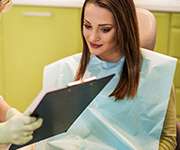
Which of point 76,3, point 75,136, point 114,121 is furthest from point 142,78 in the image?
point 76,3

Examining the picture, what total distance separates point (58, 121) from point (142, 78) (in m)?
0.40

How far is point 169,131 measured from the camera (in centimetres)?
145

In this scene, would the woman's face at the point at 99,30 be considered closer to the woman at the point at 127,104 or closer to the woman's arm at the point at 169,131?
the woman at the point at 127,104

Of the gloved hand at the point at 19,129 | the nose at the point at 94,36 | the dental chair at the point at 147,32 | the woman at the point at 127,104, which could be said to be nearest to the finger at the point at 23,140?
the gloved hand at the point at 19,129

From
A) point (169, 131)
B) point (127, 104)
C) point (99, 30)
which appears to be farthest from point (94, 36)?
point (169, 131)

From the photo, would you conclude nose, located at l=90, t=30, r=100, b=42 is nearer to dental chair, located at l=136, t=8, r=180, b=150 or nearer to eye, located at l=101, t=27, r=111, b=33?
eye, located at l=101, t=27, r=111, b=33

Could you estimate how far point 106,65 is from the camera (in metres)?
1.53

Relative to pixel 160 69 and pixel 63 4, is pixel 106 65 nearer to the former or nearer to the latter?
pixel 160 69

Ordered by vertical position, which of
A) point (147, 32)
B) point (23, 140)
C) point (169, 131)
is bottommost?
Result: point (169, 131)

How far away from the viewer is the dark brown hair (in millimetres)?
1370

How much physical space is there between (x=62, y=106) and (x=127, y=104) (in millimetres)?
365

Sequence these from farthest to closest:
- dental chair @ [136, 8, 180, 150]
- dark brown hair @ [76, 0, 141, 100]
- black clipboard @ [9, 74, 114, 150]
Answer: dental chair @ [136, 8, 180, 150]
dark brown hair @ [76, 0, 141, 100]
black clipboard @ [9, 74, 114, 150]

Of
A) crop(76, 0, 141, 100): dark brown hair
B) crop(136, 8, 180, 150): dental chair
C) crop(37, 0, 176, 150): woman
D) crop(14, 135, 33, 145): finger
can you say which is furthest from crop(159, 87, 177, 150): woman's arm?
crop(14, 135, 33, 145): finger

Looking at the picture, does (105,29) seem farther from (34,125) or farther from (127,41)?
(34,125)
